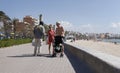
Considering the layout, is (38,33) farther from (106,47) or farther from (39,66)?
(106,47)

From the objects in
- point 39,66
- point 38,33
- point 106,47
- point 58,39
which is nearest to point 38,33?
point 38,33

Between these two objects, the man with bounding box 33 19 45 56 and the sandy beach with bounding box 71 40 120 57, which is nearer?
the man with bounding box 33 19 45 56

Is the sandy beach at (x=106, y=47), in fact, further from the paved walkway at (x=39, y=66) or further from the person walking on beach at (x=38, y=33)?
the paved walkway at (x=39, y=66)

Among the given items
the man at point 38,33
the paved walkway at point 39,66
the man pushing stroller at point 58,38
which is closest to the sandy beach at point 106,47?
the man at point 38,33

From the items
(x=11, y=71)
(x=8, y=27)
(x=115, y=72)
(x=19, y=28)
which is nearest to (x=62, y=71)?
(x=11, y=71)

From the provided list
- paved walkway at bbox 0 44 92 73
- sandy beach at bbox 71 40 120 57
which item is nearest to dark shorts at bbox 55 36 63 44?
paved walkway at bbox 0 44 92 73

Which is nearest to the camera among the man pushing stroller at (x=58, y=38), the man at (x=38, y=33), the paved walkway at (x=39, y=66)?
the paved walkway at (x=39, y=66)

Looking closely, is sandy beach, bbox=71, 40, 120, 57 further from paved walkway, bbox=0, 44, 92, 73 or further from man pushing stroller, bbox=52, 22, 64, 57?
paved walkway, bbox=0, 44, 92, 73

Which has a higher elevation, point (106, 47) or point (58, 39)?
point (58, 39)

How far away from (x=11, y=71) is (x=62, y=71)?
1738 millimetres

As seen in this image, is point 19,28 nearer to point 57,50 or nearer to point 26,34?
point 26,34

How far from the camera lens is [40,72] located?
10.5m

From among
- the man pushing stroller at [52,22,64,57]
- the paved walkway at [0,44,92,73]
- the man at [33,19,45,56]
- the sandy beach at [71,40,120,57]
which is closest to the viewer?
the paved walkway at [0,44,92,73]

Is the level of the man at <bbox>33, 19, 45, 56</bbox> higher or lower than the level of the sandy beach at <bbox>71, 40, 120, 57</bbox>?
higher
